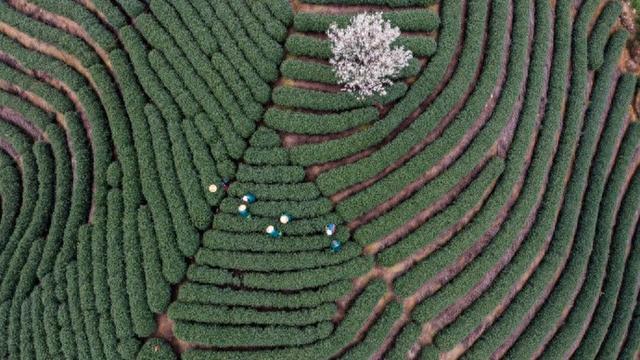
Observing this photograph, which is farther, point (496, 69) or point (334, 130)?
point (496, 69)

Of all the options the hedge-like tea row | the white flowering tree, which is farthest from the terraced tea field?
the white flowering tree

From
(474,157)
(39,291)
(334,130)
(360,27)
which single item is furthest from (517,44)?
(39,291)

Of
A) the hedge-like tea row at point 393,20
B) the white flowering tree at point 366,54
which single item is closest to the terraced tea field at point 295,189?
the hedge-like tea row at point 393,20

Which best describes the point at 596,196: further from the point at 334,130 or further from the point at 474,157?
the point at 334,130

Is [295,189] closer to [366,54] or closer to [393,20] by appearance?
[366,54]

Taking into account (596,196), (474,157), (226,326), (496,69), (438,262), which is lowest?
(226,326)

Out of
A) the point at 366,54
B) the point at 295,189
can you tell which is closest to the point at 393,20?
the point at 366,54

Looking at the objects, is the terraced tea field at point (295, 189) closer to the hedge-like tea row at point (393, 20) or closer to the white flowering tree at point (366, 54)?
the hedge-like tea row at point (393, 20)

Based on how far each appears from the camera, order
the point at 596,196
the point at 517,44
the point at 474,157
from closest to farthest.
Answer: the point at 474,157 → the point at 517,44 → the point at 596,196
